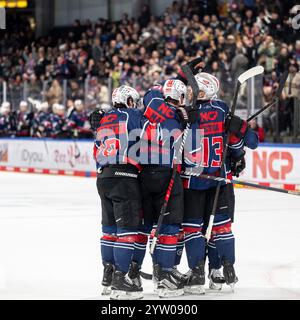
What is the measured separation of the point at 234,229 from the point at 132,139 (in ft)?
15.3

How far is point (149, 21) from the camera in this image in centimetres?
2692

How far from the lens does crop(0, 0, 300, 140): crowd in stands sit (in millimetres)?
19047

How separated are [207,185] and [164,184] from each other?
1.57ft

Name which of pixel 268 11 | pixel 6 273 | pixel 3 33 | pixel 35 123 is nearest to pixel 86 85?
pixel 35 123

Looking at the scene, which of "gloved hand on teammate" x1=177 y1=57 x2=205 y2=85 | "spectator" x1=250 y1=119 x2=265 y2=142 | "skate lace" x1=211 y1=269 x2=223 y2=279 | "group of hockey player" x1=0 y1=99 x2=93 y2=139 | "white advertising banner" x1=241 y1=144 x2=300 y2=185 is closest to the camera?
"skate lace" x1=211 y1=269 x2=223 y2=279

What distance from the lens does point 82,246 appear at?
417 inches

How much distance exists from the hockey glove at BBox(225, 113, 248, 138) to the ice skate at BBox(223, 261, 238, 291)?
1035 millimetres

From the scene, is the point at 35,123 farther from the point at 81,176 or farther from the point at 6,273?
the point at 6,273

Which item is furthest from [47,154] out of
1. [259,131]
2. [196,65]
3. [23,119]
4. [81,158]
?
[196,65]

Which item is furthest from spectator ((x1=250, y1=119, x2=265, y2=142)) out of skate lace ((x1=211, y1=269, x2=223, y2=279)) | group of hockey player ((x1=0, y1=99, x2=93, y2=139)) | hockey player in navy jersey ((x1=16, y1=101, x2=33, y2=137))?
skate lace ((x1=211, y1=269, x2=223, y2=279))

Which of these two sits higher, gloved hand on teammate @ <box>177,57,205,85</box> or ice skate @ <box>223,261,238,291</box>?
gloved hand on teammate @ <box>177,57,205,85</box>

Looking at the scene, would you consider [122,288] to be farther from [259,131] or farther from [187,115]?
[259,131]

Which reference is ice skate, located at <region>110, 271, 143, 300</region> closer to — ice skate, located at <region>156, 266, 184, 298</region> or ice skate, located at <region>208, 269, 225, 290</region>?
ice skate, located at <region>156, 266, 184, 298</region>

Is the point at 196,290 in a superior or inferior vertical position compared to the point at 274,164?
inferior
